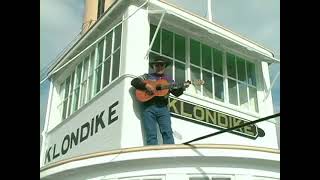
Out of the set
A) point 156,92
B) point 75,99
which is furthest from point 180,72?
point 75,99

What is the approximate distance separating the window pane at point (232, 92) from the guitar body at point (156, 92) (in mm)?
3624

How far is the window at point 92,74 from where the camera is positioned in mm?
13961

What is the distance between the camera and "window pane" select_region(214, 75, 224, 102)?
587 inches

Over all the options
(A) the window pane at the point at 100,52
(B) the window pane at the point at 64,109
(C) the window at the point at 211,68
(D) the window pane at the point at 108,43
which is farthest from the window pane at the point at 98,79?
(B) the window pane at the point at 64,109

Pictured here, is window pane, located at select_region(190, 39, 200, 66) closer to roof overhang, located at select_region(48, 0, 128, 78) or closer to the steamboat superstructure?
the steamboat superstructure

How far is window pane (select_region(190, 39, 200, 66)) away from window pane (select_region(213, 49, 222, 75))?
698 mm

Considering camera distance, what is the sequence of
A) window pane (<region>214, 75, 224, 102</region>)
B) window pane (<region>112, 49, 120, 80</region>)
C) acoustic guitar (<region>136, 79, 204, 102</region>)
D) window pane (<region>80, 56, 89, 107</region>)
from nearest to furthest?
acoustic guitar (<region>136, 79, 204, 102</region>)
window pane (<region>112, 49, 120, 80</region>)
window pane (<region>214, 75, 224, 102</region>)
window pane (<region>80, 56, 89, 107</region>)

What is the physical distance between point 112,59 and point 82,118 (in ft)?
6.74

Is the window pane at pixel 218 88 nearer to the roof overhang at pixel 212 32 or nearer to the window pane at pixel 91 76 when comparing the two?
the roof overhang at pixel 212 32

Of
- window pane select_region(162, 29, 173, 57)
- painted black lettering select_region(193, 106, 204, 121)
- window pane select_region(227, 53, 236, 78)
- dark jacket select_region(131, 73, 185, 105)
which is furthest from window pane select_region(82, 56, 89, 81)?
window pane select_region(227, 53, 236, 78)

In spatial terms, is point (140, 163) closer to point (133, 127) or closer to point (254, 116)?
point (133, 127)
